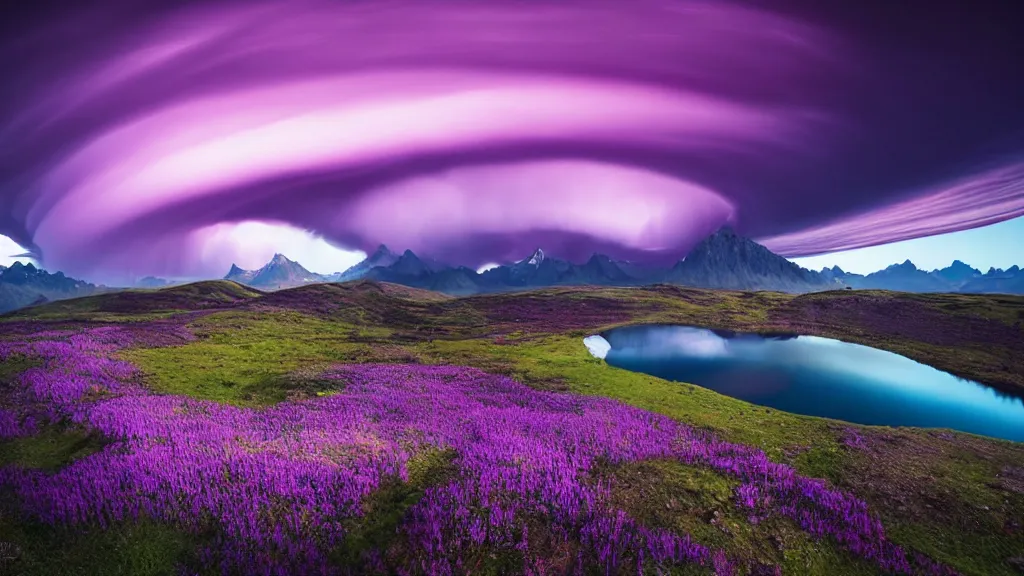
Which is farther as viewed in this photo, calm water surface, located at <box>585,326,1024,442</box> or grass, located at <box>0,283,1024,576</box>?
calm water surface, located at <box>585,326,1024,442</box>

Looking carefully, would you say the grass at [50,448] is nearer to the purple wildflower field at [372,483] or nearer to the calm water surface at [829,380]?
the purple wildflower field at [372,483]

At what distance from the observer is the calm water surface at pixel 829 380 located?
31.0 m

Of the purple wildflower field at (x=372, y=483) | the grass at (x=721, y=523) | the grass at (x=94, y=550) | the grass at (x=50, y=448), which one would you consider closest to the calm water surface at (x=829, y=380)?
the purple wildflower field at (x=372, y=483)

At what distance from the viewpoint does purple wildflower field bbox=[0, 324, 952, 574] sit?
329 inches

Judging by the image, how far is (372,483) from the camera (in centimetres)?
1028

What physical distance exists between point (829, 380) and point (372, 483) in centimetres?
4905

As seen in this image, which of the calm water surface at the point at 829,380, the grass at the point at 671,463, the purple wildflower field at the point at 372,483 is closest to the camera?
the purple wildflower field at the point at 372,483

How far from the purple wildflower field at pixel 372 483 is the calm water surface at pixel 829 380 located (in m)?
24.0

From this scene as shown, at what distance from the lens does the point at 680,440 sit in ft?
54.2

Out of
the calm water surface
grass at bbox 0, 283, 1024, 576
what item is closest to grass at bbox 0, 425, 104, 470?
grass at bbox 0, 283, 1024, 576

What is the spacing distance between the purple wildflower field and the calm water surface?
2401cm

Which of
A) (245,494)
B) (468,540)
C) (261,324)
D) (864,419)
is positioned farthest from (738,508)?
(261,324)

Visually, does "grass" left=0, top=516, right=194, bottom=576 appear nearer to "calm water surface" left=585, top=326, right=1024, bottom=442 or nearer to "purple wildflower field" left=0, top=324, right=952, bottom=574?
"purple wildflower field" left=0, top=324, right=952, bottom=574

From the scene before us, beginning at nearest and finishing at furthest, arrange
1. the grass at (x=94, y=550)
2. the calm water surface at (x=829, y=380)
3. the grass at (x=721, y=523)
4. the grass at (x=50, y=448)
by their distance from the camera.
Result: the grass at (x=94, y=550)
the grass at (x=721, y=523)
the grass at (x=50, y=448)
the calm water surface at (x=829, y=380)
